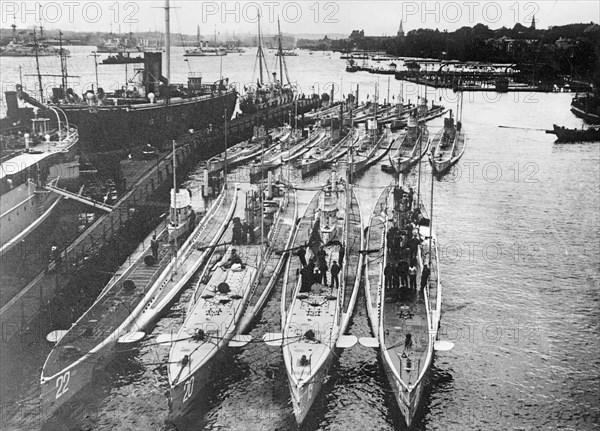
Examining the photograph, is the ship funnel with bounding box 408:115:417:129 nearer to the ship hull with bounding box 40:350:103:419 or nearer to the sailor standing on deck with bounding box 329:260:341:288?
the sailor standing on deck with bounding box 329:260:341:288

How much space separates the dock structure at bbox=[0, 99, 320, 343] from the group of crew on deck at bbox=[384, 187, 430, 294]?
613 inches

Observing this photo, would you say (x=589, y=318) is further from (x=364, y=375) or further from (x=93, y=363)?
(x=93, y=363)

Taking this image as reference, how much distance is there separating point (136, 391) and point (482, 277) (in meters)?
21.9

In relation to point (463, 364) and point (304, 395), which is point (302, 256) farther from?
point (304, 395)

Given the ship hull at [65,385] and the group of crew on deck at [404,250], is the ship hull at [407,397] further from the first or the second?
the ship hull at [65,385]

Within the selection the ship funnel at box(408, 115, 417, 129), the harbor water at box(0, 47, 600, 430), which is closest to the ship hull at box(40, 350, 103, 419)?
the harbor water at box(0, 47, 600, 430)

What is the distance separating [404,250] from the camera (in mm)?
33438

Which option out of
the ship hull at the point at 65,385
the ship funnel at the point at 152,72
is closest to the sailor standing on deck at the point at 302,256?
the ship hull at the point at 65,385

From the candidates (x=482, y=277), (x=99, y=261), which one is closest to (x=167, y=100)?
(x=99, y=261)

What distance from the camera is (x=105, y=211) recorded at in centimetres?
4350

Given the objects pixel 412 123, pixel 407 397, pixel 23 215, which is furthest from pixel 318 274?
pixel 412 123

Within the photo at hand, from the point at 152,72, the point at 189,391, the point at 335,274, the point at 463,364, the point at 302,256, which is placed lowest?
the point at 463,364

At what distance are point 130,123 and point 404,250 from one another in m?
39.7

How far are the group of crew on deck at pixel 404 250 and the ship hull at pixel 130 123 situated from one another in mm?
30570
